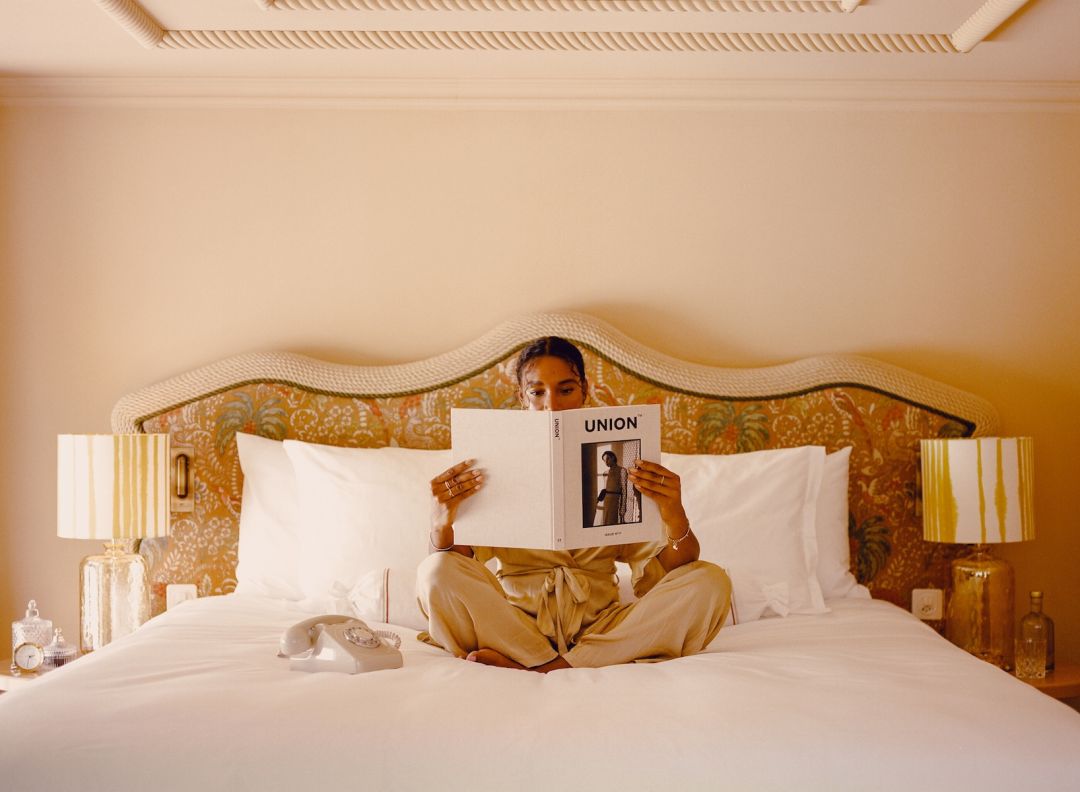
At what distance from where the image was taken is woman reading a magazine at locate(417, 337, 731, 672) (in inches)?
85.7

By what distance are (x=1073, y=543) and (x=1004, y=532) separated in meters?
0.65

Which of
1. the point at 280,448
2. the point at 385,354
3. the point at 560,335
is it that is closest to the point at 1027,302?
the point at 560,335

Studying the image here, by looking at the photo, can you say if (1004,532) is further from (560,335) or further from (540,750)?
(540,750)

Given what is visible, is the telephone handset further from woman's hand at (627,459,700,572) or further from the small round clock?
the small round clock

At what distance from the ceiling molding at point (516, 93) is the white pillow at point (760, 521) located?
1.22m

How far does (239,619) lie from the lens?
263 centimetres

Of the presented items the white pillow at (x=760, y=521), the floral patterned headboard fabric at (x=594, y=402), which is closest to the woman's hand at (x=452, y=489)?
the white pillow at (x=760, y=521)

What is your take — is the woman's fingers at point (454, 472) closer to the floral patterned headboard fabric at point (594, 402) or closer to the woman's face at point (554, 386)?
the woman's face at point (554, 386)

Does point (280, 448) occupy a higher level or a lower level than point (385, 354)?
lower

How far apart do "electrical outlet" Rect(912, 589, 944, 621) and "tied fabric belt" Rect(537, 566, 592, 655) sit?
1.39 metres

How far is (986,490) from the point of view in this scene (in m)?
2.93

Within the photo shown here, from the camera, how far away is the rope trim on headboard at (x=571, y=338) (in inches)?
127

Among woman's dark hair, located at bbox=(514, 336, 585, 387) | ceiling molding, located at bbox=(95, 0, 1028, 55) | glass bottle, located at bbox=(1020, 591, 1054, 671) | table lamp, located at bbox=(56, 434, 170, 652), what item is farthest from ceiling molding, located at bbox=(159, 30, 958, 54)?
glass bottle, located at bbox=(1020, 591, 1054, 671)

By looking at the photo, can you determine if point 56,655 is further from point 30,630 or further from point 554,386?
point 554,386
